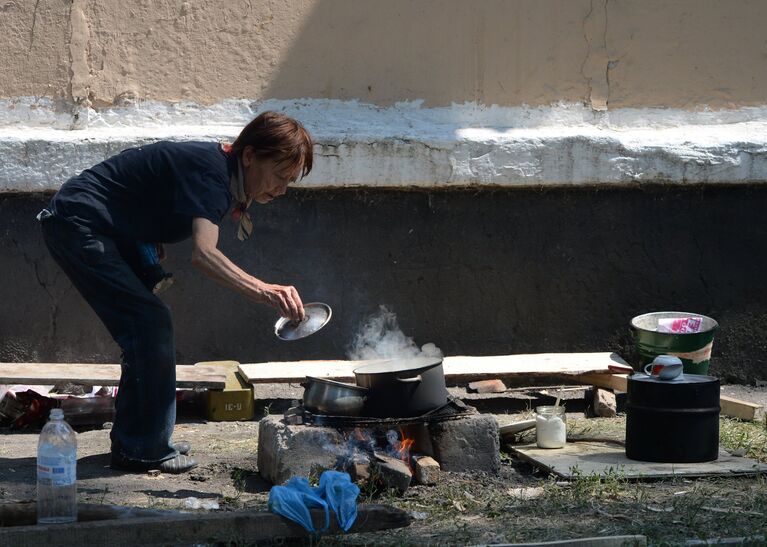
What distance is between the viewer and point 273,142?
15.0 feet

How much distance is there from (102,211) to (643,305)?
13.4 ft

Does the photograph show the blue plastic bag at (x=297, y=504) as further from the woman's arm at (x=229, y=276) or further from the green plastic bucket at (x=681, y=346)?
the green plastic bucket at (x=681, y=346)

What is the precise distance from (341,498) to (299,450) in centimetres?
104

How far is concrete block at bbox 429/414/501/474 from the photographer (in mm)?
4977

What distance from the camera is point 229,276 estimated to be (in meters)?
4.36

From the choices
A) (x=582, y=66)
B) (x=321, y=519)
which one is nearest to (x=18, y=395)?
(x=321, y=519)

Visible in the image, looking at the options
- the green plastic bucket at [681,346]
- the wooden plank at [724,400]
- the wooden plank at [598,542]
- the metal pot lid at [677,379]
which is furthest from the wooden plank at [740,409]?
the wooden plank at [598,542]

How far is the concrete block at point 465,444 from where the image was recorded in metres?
4.98

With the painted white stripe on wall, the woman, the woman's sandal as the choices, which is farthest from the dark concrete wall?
the woman

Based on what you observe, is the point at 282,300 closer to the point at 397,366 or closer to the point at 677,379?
the point at 397,366

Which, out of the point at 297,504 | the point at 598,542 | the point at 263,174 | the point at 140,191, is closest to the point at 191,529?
the point at 297,504

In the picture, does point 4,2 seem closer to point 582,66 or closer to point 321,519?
point 582,66

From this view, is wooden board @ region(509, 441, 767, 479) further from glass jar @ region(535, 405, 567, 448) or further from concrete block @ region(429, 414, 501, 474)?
concrete block @ region(429, 414, 501, 474)

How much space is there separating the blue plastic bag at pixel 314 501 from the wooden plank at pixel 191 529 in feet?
0.07
